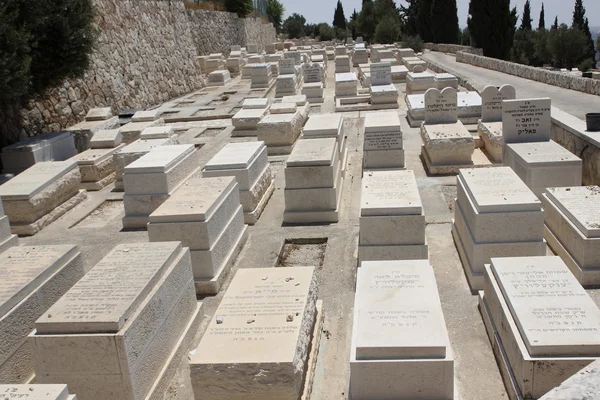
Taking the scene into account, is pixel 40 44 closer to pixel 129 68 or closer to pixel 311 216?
pixel 311 216

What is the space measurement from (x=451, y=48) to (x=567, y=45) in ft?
43.5

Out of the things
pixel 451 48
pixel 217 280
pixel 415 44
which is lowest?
pixel 217 280

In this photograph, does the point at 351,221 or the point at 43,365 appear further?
the point at 351,221

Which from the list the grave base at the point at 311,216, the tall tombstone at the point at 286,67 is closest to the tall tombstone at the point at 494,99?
the grave base at the point at 311,216

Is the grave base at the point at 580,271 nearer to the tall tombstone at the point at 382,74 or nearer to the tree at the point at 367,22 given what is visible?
the tall tombstone at the point at 382,74

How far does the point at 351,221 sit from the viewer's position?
8.21 metres

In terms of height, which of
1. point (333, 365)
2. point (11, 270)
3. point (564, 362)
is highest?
point (11, 270)

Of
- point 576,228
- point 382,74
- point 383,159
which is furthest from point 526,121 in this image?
point 382,74

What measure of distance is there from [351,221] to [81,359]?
4652mm

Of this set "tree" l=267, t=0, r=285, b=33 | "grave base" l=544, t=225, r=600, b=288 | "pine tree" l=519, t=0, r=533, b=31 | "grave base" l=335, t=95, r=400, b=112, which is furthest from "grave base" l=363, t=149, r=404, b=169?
"tree" l=267, t=0, r=285, b=33

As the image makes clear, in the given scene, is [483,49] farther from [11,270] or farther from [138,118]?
[11,270]

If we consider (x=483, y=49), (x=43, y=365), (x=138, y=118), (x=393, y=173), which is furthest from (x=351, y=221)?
(x=483, y=49)

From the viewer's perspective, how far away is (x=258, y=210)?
868cm

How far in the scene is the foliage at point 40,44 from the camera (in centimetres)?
996
